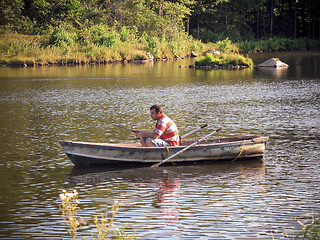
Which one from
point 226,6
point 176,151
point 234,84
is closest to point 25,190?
point 176,151

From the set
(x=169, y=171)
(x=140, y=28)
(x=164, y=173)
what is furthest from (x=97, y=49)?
(x=164, y=173)

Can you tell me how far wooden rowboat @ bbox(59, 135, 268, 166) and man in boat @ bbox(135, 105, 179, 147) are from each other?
0.28 m

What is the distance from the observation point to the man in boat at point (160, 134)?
44.8ft

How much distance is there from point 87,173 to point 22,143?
426 centimetres

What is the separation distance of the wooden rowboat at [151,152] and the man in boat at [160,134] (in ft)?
0.92

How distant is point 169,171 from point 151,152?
23.4 inches

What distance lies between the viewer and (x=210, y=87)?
107 feet

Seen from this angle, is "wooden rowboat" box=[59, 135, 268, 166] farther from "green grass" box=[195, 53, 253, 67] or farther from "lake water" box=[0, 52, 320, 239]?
"green grass" box=[195, 53, 253, 67]

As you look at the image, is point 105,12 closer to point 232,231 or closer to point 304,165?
point 304,165

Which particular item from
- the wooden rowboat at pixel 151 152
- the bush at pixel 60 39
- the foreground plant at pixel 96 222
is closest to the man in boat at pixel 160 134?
the wooden rowboat at pixel 151 152

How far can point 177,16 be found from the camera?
70.2 meters

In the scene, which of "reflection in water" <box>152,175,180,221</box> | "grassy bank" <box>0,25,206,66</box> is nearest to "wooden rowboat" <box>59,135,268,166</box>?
"reflection in water" <box>152,175,180,221</box>

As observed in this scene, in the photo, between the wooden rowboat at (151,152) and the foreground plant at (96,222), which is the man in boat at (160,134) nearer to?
the wooden rowboat at (151,152)

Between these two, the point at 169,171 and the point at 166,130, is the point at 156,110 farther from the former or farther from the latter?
the point at 169,171
